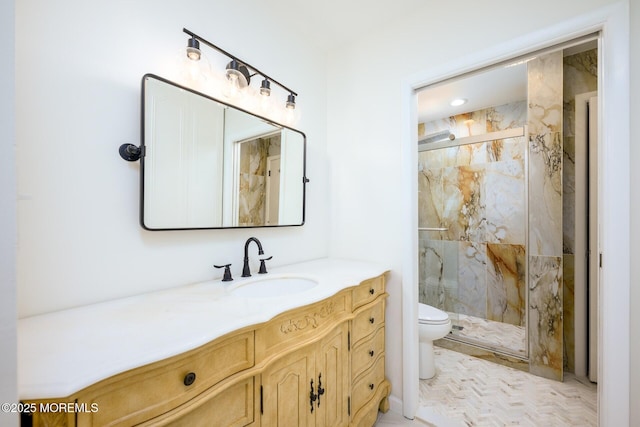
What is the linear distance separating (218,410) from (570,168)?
2.69 m

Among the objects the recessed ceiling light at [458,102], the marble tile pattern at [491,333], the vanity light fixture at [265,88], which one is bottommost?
the marble tile pattern at [491,333]

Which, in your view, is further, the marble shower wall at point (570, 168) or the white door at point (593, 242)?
the marble shower wall at point (570, 168)

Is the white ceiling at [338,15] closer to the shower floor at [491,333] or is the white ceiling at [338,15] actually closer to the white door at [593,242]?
the white door at [593,242]

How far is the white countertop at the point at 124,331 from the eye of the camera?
50 centimetres

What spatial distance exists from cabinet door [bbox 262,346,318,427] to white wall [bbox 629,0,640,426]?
1.30m

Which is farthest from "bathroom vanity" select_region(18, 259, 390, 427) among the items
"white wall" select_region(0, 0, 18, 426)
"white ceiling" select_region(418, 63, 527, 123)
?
"white ceiling" select_region(418, 63, 527, 123)

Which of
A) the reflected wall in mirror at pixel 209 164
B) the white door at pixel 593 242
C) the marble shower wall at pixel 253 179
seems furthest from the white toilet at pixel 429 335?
the marble shower wall at pixel 253 179

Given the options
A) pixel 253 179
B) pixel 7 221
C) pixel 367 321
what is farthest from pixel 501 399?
pixel 7 221

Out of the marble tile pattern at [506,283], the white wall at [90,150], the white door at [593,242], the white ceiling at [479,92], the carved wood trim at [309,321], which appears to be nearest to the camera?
the white wall at [90,150]

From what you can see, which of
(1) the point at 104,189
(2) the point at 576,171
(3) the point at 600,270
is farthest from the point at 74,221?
(2) the point at 576,171

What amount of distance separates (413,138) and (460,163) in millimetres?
1731

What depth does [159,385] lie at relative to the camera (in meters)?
0.62

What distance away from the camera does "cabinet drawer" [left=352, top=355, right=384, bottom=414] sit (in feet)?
4.39

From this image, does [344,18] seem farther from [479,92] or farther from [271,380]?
[271,380]
